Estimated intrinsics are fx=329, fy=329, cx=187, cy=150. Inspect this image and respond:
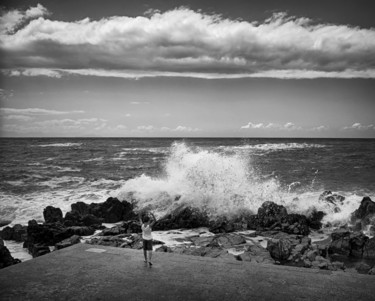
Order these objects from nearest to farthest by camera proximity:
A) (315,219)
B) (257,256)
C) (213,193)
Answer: (257,256) < (315,219) < (213,193)

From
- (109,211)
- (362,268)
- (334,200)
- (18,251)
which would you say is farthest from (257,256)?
(334,200)

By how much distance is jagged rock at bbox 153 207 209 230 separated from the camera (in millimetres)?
12039

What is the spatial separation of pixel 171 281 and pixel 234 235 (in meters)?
5.87

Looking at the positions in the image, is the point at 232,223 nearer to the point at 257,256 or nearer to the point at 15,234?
the point at 257,256

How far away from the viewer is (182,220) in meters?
12.3

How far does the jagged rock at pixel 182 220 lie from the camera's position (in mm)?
12039

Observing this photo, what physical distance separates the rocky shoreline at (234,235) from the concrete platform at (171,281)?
7.61ft

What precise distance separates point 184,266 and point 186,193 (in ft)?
31.4

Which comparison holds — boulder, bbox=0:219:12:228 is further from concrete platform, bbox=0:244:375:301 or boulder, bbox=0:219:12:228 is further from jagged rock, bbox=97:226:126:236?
concrete platform, bbox=0:244:375:301

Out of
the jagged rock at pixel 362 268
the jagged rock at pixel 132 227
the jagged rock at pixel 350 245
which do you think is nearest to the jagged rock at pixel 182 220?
the jagged rock at pixel 132 227

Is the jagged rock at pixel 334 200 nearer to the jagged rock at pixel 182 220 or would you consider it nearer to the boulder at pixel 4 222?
the jagged rock at pixel 182 220

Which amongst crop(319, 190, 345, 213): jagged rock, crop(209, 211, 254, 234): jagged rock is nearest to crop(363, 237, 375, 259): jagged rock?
crop(209, 211, 254, 234): jagged rock

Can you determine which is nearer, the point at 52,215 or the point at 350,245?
the point at 350,245

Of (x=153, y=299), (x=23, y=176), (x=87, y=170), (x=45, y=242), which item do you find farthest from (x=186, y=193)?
(x=87, y=170)
